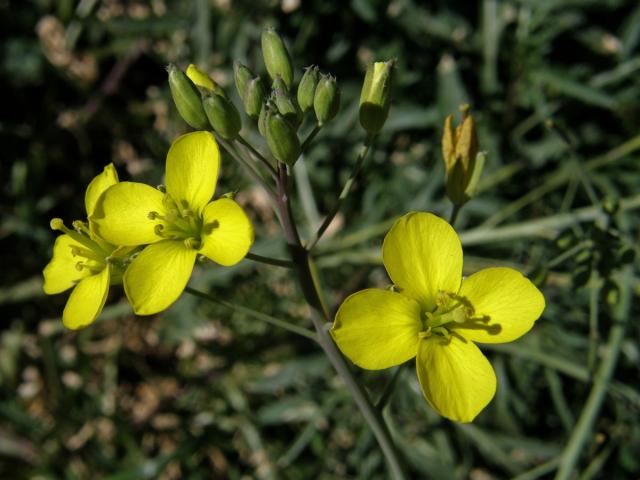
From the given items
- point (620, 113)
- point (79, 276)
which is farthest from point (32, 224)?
point (620, 113)

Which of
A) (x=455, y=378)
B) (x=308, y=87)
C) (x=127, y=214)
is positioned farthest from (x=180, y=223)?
(x=455, y=378)

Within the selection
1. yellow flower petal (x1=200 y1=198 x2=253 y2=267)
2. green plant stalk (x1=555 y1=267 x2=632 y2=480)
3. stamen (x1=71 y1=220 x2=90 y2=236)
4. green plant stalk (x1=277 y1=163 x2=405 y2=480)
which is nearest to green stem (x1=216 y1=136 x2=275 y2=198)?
green plant stalk (x1=277 y1=163 x2=405 y2=480)

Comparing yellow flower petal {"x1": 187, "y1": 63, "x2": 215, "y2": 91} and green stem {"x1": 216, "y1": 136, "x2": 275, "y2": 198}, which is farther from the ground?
yellow flower petal {"x1": 187, "y1": 63, "x2": 215, "y2": 91}

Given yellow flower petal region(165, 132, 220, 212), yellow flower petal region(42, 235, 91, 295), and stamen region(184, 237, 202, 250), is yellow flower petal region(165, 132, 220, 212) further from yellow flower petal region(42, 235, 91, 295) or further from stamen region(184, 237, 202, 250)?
yellow flower petal region(42, 235, 91, 295)

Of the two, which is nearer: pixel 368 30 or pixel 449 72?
pixel 449 72

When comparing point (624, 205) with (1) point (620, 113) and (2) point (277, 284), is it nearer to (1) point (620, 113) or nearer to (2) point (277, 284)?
(1) point (620, 113)

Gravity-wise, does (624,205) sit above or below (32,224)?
above

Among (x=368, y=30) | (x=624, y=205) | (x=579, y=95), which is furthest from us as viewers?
(x=368, y=30)
